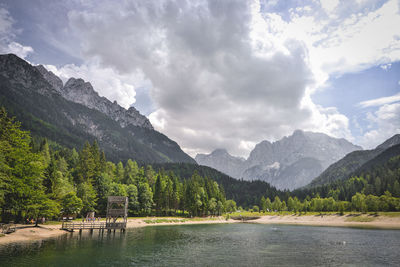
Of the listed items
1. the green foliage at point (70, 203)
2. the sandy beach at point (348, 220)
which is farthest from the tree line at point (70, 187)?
the sandy beach at point (348, 220)

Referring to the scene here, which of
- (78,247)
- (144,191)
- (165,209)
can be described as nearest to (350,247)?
(78,247)

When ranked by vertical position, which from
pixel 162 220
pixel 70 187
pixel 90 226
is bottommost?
pixel 162 220

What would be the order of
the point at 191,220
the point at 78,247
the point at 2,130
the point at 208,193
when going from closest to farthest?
the point at 78,247
the point at 2,130
the point at 191,220
the point at 208,193

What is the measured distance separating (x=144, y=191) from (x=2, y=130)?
226 ft

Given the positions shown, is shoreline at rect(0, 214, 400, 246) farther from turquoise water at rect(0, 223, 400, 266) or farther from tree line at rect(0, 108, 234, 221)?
turquoise water at rect(0, 223, 400, 266)

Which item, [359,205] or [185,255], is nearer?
[185,255]

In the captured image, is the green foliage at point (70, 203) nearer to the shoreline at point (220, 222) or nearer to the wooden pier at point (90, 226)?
the shoreline at point (220, 222)

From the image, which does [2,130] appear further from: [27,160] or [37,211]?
[37,211]

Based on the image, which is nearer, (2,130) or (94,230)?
(2,130)

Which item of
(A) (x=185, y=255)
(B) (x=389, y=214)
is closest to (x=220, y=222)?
(B) (x=389, y=214)

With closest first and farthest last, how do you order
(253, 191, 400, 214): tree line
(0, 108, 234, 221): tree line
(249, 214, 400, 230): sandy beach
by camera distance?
(0, 108, 234, 221): tree line < (249, 214, 400, 230): sandy beach < (253, 191, 400, 214): tree line

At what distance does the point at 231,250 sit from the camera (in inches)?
1799

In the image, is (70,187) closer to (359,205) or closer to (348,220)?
(348,220)

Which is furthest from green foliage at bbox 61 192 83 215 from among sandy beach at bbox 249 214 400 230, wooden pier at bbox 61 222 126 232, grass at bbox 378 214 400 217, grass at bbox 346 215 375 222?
grass at bbox 378 214 400 217
